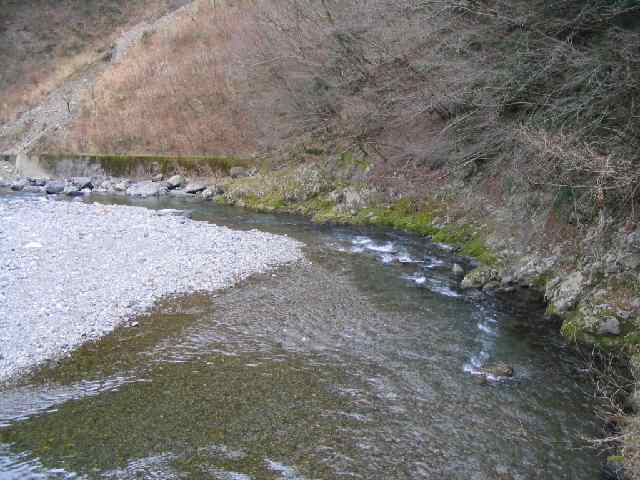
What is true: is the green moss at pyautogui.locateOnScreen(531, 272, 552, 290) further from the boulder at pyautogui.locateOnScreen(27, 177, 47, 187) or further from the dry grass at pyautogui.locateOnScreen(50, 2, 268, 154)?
the boulder at pyautogui.locateOnScreen(27, 177, 47, 187)

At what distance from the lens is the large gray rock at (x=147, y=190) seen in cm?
2373

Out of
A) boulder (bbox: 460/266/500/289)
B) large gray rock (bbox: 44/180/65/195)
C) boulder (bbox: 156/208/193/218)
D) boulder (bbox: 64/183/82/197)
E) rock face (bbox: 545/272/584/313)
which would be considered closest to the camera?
rock face (bbox: 545/272/584/313)

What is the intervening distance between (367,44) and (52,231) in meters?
10.8

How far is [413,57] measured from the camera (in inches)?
595

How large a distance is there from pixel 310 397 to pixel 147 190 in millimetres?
19310

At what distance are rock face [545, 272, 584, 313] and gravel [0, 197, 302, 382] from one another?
5.91 m

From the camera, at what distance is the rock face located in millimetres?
9125

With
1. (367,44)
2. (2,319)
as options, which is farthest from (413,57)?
(2,319)

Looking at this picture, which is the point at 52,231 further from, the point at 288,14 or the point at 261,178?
the point at 288,14

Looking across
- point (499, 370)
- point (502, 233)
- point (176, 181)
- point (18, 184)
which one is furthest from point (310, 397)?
point (18, 184)

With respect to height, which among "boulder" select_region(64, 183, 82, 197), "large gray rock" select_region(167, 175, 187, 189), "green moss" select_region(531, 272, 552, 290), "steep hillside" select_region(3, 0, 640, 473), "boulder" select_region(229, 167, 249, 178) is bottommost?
"boulder" select_region(64, 183, 82, 197)

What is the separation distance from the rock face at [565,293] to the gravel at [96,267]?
19.4 ft

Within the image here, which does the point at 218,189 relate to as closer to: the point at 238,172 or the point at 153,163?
the point at 238,172

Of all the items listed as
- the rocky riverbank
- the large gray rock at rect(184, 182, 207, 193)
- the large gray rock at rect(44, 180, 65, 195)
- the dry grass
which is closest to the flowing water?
the rocky riverbank
